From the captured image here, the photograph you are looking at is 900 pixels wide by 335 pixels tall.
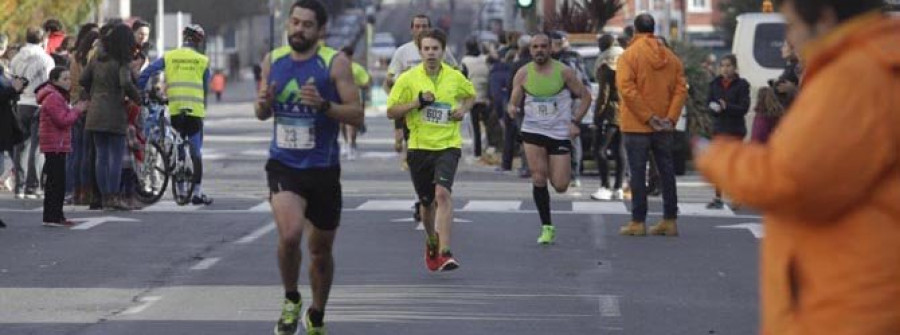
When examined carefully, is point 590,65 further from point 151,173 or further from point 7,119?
point 7,119

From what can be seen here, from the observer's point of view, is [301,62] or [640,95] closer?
[301,62]

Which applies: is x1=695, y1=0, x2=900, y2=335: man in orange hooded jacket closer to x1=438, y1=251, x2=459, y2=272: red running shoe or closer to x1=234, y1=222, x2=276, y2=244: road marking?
x1=438, y1=251, x2=459, y2=272: red running shoe

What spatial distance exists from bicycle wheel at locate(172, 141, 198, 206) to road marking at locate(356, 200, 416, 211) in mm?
1570

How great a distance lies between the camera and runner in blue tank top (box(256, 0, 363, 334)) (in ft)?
32.7

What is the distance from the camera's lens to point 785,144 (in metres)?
4.61

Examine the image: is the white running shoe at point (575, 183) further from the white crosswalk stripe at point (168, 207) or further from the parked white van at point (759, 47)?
the white crosswalk stripe at point (168, 207)

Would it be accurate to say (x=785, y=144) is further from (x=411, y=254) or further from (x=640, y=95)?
(x=640, y=95)

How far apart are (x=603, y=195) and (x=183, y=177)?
4041 millimetres

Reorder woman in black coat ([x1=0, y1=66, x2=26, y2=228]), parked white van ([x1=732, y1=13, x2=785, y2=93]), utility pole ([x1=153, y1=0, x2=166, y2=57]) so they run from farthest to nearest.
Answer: utility pole ([x1=153, y1=0, x2=166, y2=57])
parked white van ([x1=732, y1=13, x2=785, y2=93])
woman in black coat ([x1=0, y1=66, x2=26, y2=228])

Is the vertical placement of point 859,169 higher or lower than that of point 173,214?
higher

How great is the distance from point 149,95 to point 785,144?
636 inches

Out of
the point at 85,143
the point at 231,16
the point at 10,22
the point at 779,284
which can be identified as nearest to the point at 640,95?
the point at 85,143

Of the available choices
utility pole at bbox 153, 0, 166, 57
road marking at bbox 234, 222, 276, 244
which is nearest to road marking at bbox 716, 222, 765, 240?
road marking at bbox 234, 222, 276, 244

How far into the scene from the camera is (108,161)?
19719 mm
